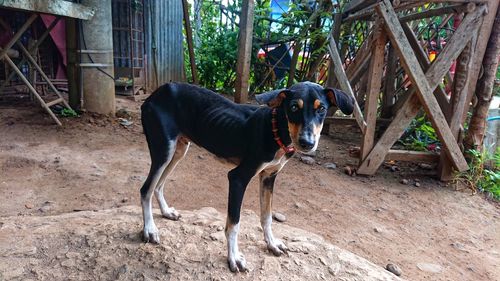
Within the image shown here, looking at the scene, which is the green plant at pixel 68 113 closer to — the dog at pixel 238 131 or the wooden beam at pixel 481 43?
the dog at pixel 238 131

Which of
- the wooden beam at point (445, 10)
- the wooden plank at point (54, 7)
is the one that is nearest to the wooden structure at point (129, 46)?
the wooden plank at point (54, 7)

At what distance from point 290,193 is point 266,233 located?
6.16 feet

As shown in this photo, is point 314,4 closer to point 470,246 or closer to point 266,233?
point 470,246

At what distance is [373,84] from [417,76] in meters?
0.56

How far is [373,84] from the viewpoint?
5105 mm

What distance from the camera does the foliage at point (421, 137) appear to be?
19.9ft

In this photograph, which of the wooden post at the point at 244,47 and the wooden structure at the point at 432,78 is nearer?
the wooden structure at the point at 432,78

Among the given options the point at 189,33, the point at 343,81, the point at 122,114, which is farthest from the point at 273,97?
the point at 189,33

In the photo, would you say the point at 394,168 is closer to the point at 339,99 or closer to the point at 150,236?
the point at 339,99

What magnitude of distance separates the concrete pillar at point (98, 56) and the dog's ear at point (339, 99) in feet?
17.3

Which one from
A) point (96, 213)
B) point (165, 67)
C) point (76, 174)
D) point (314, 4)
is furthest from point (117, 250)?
point (165, 67)

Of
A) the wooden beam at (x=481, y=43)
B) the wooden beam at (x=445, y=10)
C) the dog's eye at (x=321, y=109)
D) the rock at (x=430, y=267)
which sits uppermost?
the wooden beam at (x=445, y=10)

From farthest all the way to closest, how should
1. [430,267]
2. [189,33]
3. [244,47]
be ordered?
[189,33]
[244,47]
[430,267]

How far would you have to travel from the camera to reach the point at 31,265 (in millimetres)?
2506
